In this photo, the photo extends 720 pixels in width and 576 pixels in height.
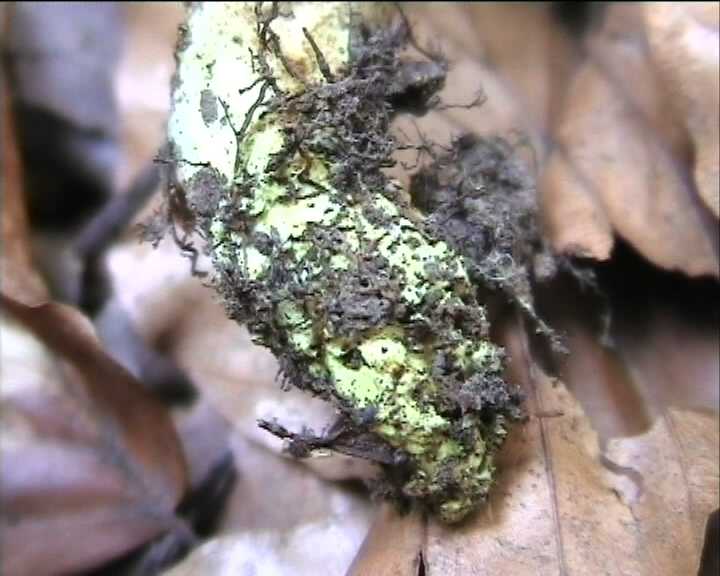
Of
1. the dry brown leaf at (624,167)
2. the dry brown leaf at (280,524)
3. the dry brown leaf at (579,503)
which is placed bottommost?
the dry brown leaf at (280,524)

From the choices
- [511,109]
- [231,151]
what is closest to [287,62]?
[231,151]

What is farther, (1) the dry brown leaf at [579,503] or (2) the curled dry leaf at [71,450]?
(2) the curled dry leaf at [71,450]

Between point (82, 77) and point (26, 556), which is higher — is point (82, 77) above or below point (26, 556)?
above

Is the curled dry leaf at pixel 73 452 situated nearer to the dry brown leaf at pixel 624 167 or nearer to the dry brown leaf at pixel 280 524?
the dry brown leaf at pixel 280 524

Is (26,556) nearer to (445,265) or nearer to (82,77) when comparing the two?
(445,265)

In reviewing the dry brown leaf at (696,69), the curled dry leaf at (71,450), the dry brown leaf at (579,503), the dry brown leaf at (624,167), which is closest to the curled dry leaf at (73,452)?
the curled dry leaf at (71,450)

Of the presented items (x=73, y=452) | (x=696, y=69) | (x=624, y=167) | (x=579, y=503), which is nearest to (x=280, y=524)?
(x=73, y=452)

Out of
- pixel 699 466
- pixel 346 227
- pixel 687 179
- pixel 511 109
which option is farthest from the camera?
pixel 511 109

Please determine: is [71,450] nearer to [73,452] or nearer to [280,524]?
[73,452]

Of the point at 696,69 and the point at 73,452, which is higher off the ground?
the point at 696,69

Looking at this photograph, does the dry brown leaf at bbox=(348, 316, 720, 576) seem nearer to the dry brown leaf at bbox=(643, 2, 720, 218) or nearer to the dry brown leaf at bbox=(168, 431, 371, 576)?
the dry brown leaf at bbox=(168, 431, 371, 576)

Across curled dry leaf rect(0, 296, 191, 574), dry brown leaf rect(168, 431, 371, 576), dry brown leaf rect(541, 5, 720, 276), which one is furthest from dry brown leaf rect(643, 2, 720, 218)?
curled dry leaf rect(0, 296, 191, 574)
